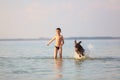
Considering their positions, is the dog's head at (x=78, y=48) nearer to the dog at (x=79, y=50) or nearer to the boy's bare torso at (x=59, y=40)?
the dog at (x=79, y=50)

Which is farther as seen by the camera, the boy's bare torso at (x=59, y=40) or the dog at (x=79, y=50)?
the boy's bare torso at (x=59, y=40)

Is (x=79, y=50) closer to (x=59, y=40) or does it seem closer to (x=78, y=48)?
(x=78, y=48)

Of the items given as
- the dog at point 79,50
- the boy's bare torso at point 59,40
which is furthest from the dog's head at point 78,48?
the boy's bare torso at point 59,40

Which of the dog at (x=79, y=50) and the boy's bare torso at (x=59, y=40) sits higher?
the boy's bare torso at (x=59, y=40)

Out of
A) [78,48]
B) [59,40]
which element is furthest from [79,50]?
[59,40]

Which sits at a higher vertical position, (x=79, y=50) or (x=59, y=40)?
(x=59, y=40)

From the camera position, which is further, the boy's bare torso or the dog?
the boy's bare torso

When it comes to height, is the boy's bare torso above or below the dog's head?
above

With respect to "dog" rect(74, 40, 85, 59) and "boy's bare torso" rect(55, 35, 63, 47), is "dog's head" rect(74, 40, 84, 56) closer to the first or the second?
"dog" rect(74, 40, 85, 59)

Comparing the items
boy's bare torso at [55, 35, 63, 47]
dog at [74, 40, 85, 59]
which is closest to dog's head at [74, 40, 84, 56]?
dog at [74, 40, 85, 59]

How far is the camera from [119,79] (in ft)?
37.7

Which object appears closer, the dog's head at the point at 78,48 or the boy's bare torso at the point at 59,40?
the dog's head at the point at 78,48

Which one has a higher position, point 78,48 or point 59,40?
point 59,40

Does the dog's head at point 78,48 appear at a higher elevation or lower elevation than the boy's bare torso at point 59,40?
lower
